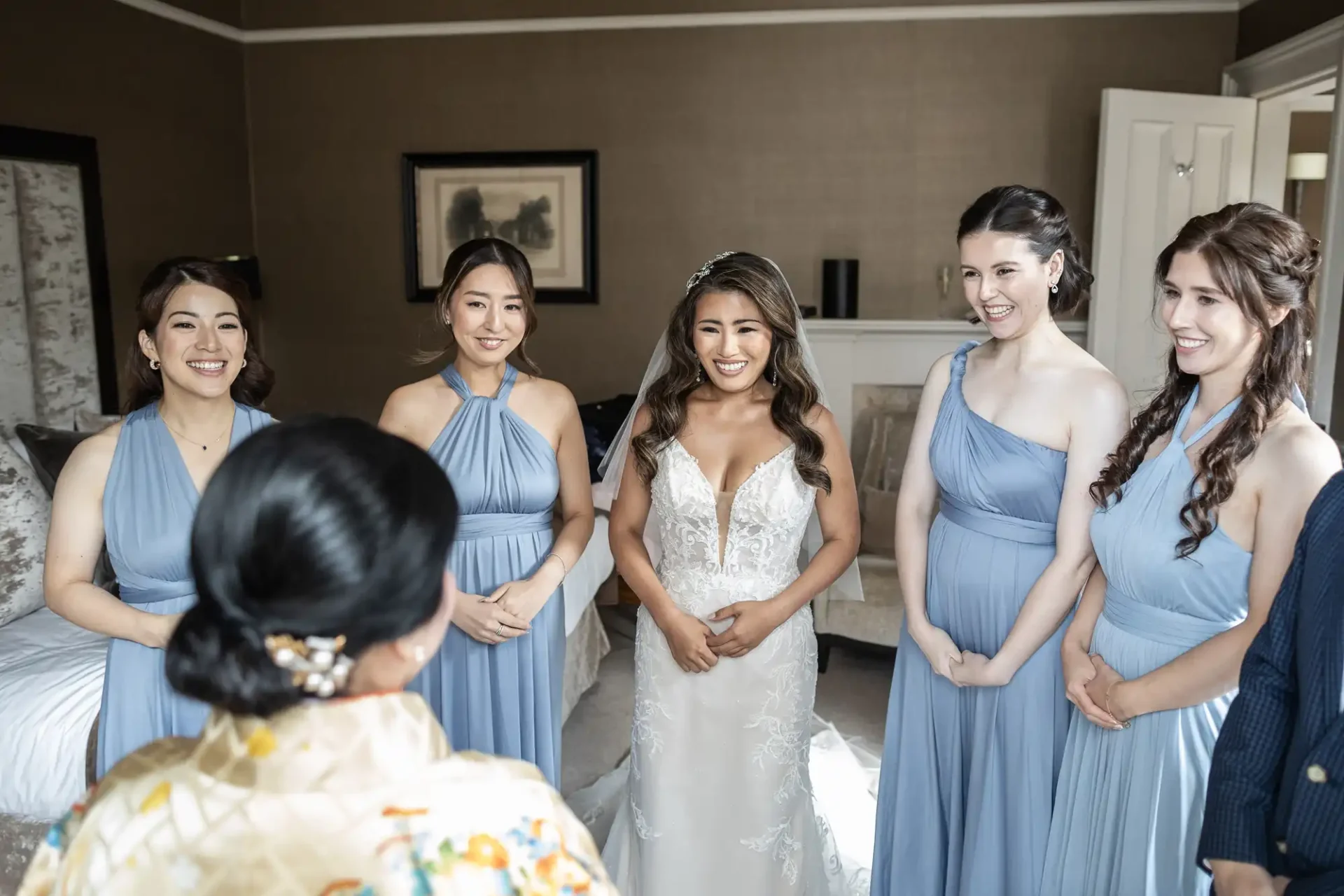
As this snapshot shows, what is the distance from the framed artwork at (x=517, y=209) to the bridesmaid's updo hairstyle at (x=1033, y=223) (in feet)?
12.8

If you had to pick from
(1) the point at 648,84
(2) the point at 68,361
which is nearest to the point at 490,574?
(2) the point at 68,361

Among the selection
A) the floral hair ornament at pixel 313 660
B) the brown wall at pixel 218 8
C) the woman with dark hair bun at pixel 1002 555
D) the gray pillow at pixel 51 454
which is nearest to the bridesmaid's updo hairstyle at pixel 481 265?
the woman with dark hair bun at pixel 1002 555

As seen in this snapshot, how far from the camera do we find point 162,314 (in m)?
2.06

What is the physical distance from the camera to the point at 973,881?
6.92 feet

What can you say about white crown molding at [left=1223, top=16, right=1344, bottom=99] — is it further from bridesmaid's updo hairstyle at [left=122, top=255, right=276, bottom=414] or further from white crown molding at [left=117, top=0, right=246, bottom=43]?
white crown molding at [left=117, top=0, right=246, bottom=43]

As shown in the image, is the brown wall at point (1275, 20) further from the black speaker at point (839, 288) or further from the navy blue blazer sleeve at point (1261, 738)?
the navy blue blazer sleeve at point (1261, 738)

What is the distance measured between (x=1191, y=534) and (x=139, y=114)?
5212 millimetres

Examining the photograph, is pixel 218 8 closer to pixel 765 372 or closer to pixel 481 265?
pixel 481 265

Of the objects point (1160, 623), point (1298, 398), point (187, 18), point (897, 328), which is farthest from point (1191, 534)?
point (187, 18)

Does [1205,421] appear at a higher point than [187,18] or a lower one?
lower

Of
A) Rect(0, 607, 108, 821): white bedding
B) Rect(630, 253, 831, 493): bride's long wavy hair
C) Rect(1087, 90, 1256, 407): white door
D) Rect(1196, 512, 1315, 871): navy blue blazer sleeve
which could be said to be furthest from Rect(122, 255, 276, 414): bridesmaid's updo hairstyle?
Rect(1087, 90, 1256, 407): white door

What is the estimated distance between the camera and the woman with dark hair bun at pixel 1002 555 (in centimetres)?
203

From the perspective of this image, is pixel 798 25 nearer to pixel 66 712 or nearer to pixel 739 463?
pixel 739 463

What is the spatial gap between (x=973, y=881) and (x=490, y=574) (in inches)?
47.9
